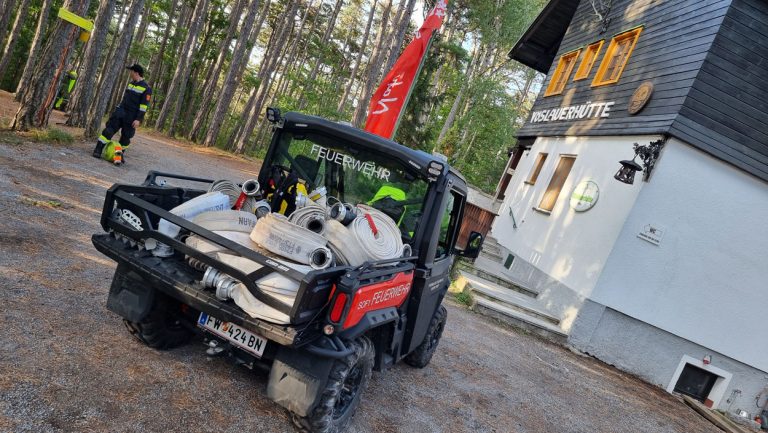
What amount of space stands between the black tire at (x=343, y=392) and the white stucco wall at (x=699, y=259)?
690 cm

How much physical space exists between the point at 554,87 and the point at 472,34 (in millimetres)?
19784

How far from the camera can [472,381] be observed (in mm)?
5574

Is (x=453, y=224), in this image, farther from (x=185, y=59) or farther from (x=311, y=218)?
(x=185, y=59)

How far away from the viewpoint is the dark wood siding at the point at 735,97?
8578mm

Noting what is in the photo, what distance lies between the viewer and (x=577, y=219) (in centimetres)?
1038

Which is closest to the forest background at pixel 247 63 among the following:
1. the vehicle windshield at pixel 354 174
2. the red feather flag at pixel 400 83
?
the red feather flag at pixel 400 83

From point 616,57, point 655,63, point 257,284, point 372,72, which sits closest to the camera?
point 257,284

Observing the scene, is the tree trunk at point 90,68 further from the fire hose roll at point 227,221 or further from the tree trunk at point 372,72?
the fire hose roll at point 227,221

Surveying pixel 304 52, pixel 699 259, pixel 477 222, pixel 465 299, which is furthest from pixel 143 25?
pixel 699 259

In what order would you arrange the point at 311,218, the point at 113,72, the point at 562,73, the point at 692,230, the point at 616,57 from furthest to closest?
the point at 562,73
the point at 616,57
the point at 113,72
the point at 692,230
the point at 311,218

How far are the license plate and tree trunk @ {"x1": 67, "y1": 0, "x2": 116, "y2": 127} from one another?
9849 mm

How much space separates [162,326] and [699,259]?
8854mm

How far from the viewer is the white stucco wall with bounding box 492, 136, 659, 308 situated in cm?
920

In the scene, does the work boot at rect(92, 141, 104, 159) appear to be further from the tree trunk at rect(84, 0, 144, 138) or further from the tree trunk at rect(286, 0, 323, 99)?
the tree trunk at rect(286, 0, 323, 99)
